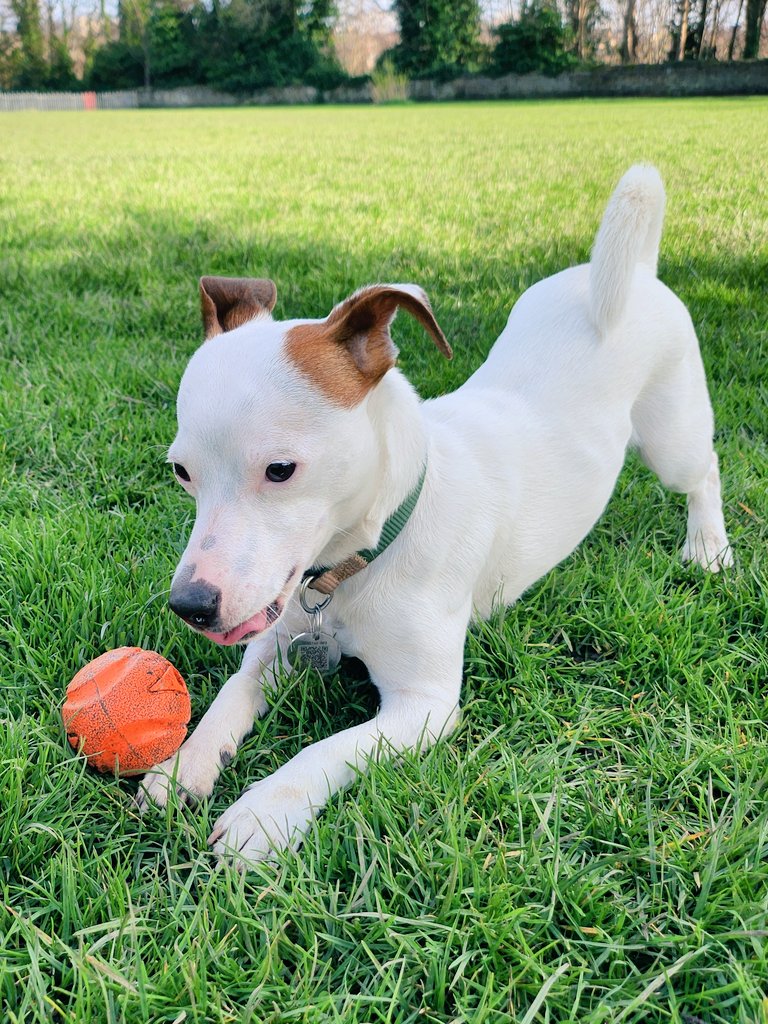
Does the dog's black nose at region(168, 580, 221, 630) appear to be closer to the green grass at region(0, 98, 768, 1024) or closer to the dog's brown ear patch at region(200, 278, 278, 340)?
the green grass at region(0, 98, 768, 1024)

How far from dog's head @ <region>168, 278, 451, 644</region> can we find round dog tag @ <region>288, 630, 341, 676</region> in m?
0.34

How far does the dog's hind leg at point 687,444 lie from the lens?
117 inches

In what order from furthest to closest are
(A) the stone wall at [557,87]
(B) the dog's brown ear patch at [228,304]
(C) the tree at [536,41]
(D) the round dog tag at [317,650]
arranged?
1. (C) the tree at [536,41]
2. (A) the stone wall at [557,87]
3. (B) the dog's brown ear patch at [228,304]
4. (D) the round dog tag at [317,650]

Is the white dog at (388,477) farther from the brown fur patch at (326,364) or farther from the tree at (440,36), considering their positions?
the tree at (440,36)

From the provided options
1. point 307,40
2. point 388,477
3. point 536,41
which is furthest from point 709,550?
point 307,40

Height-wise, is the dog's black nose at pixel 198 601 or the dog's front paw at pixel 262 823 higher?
the dog's black nose at pixel 198 601

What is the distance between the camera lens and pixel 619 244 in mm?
2717

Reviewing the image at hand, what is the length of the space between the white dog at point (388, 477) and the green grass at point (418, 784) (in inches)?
4.3

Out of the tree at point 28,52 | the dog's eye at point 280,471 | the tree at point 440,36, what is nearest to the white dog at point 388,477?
the dog's eye at point 280,471

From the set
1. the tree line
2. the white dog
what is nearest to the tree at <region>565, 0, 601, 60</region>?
the tree line

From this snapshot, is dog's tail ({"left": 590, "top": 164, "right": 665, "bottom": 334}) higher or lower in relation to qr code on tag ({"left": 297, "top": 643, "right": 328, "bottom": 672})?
higher

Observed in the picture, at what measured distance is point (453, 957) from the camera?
1.56 meters

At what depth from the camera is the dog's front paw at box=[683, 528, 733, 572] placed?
9.45 feet

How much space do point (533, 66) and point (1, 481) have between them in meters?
52.4
